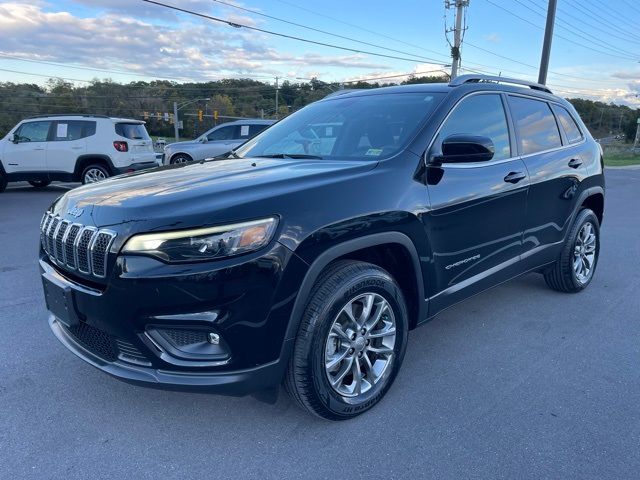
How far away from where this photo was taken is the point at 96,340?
2.46m

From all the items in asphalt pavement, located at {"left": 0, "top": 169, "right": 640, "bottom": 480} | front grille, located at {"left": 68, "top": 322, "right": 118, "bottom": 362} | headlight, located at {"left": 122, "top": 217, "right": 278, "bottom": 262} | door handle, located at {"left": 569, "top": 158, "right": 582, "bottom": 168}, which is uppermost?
door handle, located at {"left": 569, "top": 158, "right": 582, "bottom": 168}

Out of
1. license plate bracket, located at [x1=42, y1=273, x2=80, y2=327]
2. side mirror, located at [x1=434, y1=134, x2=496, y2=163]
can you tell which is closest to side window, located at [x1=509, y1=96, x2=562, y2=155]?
side mirror, located at [x1=434, y1=134, x2=496, y2=163]

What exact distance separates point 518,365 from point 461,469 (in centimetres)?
125

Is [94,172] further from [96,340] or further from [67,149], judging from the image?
[96,340]

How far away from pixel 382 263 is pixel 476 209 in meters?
0.82

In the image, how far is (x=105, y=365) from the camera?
2.41m

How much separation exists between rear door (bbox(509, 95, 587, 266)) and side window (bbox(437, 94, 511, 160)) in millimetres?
194

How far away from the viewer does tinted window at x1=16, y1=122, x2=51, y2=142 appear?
11.8 m

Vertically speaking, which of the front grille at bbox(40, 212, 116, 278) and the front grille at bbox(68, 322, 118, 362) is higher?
the front grille at bbox(40, 212, 116, 278)

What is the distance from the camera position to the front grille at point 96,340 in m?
2.39

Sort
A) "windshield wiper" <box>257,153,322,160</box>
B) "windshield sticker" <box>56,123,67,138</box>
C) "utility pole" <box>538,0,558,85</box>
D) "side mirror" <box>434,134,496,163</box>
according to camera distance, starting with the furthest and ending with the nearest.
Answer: "utility pole" <box>538,0,558,85</box>, "windshield sticker" <box>56,123,67,138</box>, "windshield wiper" <box>257,153,322,160</box>, "side mirror" <box>434,134,496,163</box>

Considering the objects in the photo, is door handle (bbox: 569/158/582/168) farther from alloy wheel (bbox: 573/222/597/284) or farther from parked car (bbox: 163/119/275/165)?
parked car (bbox: 163/119/275/165)

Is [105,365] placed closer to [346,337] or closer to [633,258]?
[346,337]

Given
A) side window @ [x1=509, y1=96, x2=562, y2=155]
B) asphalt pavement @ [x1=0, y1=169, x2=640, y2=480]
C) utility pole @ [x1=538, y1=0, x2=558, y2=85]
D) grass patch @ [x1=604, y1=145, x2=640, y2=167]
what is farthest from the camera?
grass patch @ [x1=604, y1=145, x2=640, y2=167]
